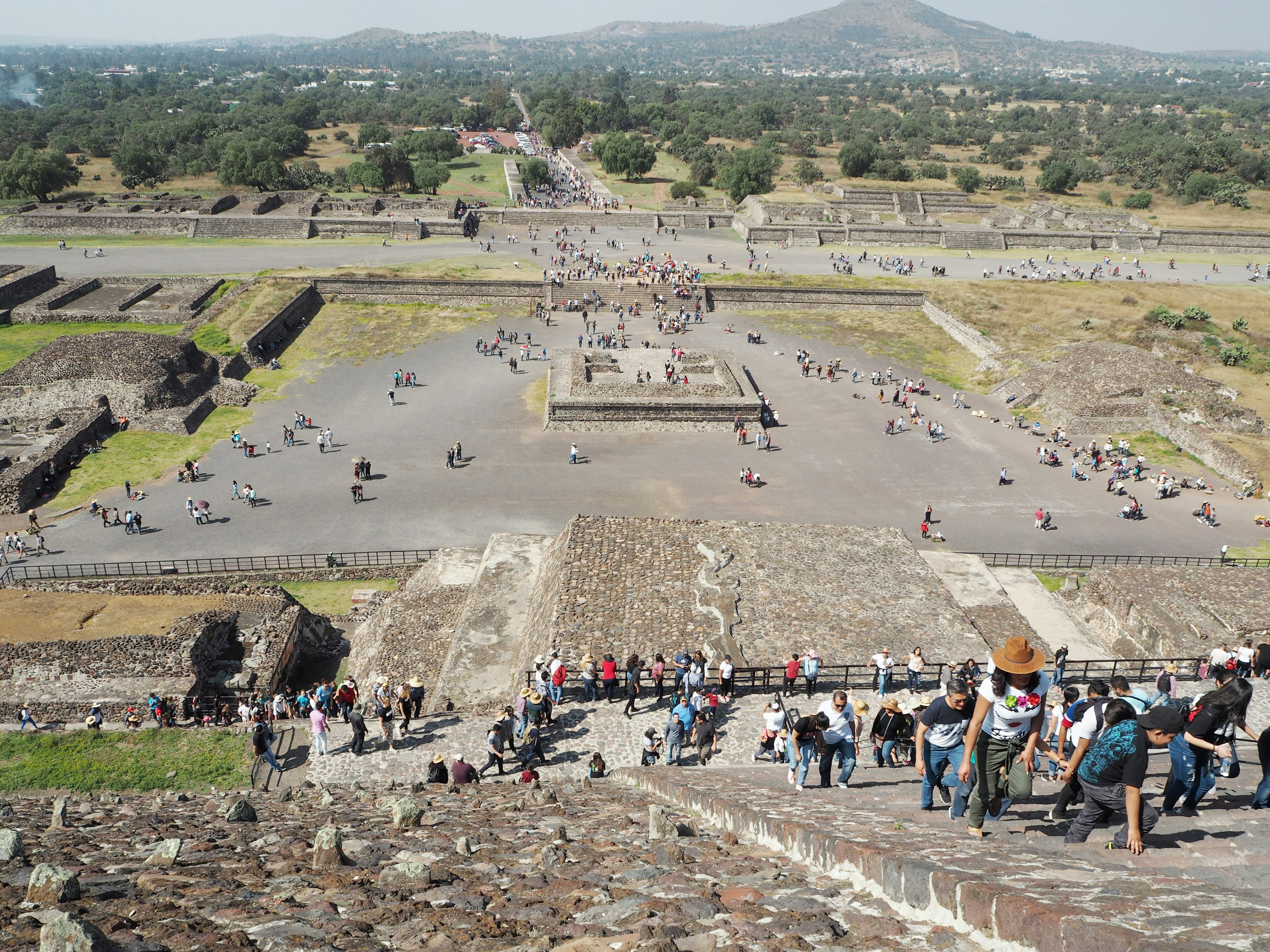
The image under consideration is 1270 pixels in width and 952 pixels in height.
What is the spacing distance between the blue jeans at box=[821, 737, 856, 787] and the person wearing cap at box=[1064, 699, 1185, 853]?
337cm

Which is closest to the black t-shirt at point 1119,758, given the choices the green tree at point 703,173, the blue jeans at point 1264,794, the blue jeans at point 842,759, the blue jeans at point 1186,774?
the blue jeans at point 1186,774

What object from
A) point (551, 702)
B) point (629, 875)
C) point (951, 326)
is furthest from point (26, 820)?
point (951, 326)

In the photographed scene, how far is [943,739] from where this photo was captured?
7.16m

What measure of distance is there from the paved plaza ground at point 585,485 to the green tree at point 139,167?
5802 cm

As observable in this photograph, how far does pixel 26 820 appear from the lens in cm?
838

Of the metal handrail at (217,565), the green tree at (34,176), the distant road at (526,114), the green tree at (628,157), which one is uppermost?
the distant road at (526,114)

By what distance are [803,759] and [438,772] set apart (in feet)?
19.4

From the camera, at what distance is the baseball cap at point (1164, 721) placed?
583cm

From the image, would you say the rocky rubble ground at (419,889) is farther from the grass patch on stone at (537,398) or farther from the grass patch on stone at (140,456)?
the grass patch on stone at (537,398)

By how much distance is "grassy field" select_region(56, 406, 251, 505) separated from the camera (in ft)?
92.4

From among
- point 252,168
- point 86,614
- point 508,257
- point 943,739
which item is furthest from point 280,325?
point 943,739

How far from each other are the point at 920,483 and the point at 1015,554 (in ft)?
17.8

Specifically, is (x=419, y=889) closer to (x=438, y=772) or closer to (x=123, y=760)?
(x=438, y=772)

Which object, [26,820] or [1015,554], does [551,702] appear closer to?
[26,820]
